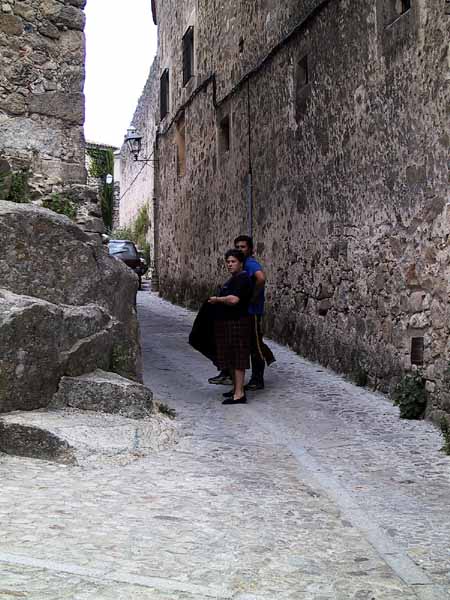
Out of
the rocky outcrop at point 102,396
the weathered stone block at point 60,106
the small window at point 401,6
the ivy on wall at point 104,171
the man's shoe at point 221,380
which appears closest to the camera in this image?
the rocky outcrop at point 102,396

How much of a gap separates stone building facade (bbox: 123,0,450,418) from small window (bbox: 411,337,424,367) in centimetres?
1

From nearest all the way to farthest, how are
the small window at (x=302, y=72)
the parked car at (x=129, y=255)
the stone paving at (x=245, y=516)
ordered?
1. the stone paving at (x=245, y=516)
2. the small window at (x=302, y=72)
3. the parked car at (x=129, y=255)

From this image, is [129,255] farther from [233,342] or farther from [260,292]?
[233,342]

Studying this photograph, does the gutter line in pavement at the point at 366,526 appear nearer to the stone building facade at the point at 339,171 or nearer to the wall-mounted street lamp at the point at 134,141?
the stone building facade at the point at 339,171

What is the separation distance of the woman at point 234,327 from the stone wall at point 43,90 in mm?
1723

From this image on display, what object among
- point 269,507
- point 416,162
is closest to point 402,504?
point 269,507

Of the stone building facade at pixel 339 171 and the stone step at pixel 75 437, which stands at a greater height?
the stone building facade at pixel 339 171

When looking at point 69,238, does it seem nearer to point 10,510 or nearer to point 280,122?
point 10,510

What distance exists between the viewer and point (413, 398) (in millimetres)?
6000

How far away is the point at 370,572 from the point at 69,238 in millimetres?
3773

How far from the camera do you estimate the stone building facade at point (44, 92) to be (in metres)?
7.00

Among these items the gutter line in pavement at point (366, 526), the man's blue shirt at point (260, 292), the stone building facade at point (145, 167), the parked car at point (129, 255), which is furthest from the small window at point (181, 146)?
the gutter line in pavement at point (366, 526)

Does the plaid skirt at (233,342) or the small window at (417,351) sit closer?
the small window at (417,351)

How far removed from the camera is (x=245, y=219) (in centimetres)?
1136
